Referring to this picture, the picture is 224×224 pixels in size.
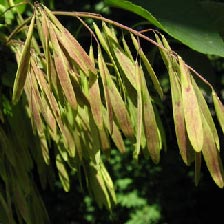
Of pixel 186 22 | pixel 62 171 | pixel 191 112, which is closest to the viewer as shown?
pixel 191 112

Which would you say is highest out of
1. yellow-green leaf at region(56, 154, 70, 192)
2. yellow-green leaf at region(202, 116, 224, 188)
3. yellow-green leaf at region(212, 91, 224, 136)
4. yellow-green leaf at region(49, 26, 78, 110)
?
yellow-green leaf at region(49, 26, 78, 110)

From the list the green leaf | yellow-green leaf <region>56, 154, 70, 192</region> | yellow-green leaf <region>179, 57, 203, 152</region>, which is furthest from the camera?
yellow-green leaf <region>56, 154, 70, 192</region>

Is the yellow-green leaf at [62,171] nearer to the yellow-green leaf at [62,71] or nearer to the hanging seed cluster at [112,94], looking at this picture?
the hanging seed cluster at [112,94]

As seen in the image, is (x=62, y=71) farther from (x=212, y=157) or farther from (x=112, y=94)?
(x=212, y=157)

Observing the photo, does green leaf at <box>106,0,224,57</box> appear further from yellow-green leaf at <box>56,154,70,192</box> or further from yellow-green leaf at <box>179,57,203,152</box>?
yellow-green leaf at <box>56,154,70,192</box>

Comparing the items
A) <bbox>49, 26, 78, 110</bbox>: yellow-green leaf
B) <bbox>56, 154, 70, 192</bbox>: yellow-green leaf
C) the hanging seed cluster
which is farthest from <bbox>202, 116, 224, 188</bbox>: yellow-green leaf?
<bbox>56, 154, 70, 192</bbox>: yellow-green leaf

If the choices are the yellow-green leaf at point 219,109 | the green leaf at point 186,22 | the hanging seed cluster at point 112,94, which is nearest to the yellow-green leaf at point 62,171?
the hanging seed cluster at point 112,94

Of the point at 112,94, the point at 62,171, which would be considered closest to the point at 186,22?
the point at 112,94

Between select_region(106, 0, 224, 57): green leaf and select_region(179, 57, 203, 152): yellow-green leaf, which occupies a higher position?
select_region(106, 0, 224, 57): green leaf

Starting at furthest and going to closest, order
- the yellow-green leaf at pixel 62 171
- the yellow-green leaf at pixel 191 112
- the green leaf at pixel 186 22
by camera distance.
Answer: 1. the yellow-green leaf at pixel 62 171
2. the green leaf at pixel 186 22
3. the yellow-green leaf at pixel 191 112

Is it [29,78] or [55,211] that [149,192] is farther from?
[29,78]
